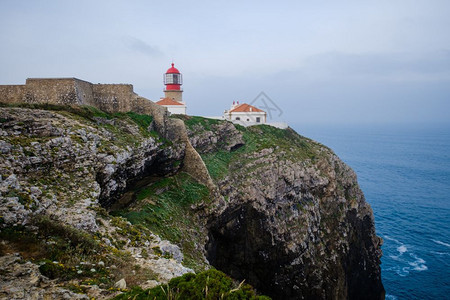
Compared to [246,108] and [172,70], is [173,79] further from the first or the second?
[246,108]

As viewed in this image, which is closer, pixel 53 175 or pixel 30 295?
pixel 30 295

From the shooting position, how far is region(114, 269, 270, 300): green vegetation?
26.7 ft

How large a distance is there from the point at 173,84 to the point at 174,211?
25.7m

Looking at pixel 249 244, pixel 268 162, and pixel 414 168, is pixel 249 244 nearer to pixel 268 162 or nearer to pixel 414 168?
pixel 268 162

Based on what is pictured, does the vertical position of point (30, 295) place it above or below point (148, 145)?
below

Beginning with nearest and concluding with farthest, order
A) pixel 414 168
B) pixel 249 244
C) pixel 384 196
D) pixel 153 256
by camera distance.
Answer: pixel 153 256 < pixel 249 244 < pixel 384 196 < pixel 414 168

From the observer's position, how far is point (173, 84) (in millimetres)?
41812

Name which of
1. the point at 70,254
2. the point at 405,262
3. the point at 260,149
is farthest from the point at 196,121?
the point at 405,262

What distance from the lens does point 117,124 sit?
21750 millimetres

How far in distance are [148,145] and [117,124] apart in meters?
2.95

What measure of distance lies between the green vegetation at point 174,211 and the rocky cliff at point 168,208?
96 millimetres

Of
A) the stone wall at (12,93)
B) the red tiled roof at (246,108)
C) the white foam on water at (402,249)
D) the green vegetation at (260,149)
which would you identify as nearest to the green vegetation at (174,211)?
the green vegetation at (260,149)

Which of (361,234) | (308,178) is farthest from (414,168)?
(308,178)

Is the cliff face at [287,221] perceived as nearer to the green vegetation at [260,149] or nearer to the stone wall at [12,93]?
the green vegetation at [260,149]
